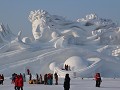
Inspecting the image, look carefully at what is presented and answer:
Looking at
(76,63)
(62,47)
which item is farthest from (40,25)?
(76,63)

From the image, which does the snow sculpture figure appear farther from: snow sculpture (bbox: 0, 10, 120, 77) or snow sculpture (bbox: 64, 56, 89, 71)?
snow sculpture (bbox: 64, 56, 89, 71)

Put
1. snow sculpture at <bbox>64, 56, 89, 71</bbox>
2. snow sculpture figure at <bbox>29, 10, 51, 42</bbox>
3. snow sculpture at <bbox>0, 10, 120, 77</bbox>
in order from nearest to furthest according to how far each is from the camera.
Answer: snow sculpture at <bbox>64, 56, 89, 71</bbox> < snow sculpture at <bbox>0, 10, 120, 77</bbox> < snow sculpture figure at <bbox>29, 10, 51, 42</bbox>

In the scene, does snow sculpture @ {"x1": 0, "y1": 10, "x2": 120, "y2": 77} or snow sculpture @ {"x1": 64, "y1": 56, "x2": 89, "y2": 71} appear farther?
snow sculpture @ {"x1": 0, "y1": 10, "x2": 120, "y2": 77}

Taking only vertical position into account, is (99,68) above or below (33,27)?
below

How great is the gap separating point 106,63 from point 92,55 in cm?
236

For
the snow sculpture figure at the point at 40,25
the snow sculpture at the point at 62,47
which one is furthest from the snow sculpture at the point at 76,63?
the snow sculpture figure at the point at 40,25

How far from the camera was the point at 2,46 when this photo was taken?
54562mm

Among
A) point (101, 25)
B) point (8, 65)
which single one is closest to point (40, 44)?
point (8, 65)

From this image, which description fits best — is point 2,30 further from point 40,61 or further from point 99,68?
point 99,68

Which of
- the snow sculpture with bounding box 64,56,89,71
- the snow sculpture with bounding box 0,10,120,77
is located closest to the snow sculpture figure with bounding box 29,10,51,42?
the snow sculpture with bounding box 0,10,120,77

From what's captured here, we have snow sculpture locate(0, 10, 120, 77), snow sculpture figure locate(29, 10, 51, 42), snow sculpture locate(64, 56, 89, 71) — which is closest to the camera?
snow sculpture locate(64, 56, 89, 71)

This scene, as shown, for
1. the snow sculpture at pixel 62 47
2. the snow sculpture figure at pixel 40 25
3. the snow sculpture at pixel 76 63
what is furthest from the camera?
the snow sculpture figure at pixel 40 25

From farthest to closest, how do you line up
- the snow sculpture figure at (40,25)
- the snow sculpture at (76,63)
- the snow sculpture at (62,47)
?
the snow sculpture figure at (40,25), the snow sculpture at (62,47), the snow sculpture at (76,63)

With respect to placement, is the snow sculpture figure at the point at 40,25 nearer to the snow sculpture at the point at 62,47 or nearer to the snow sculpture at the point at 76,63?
→ the snow sculpture at the point at 62,47
